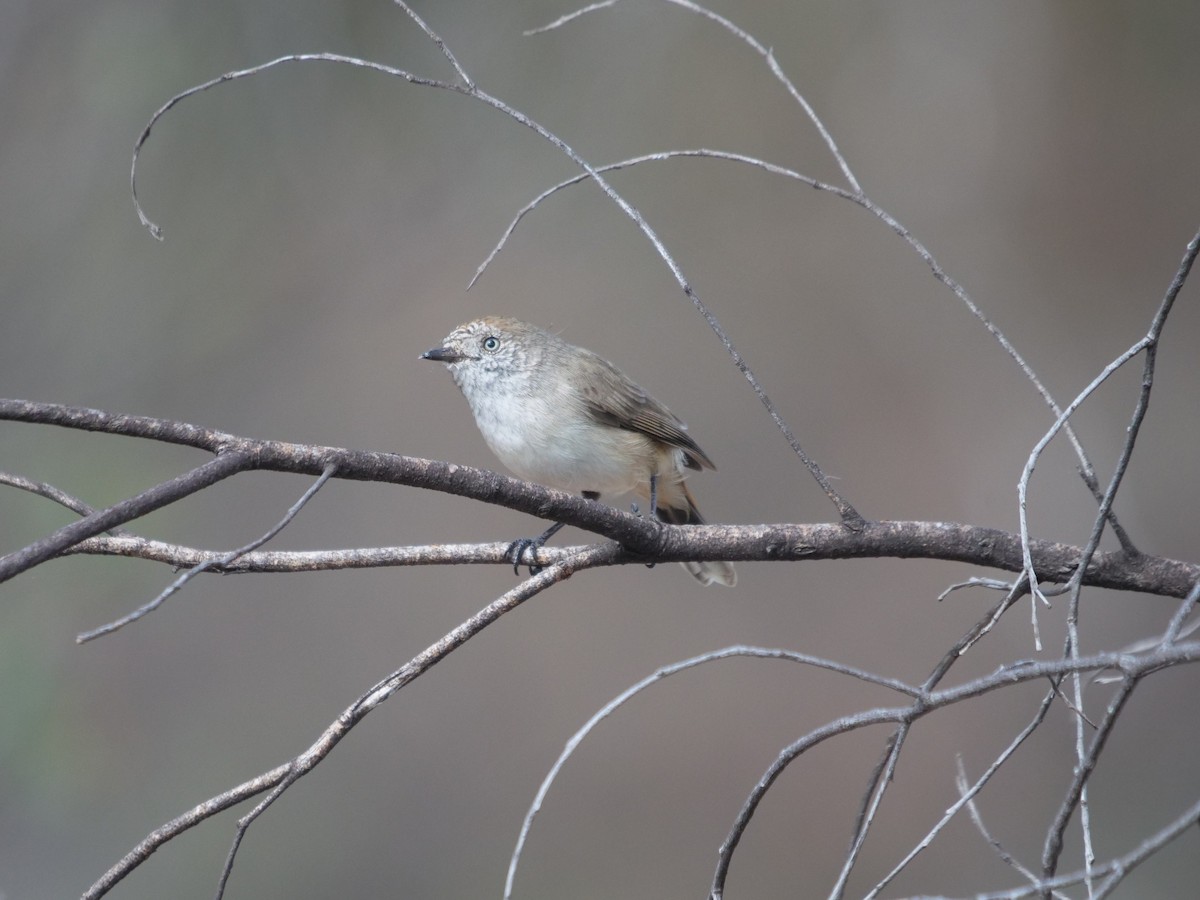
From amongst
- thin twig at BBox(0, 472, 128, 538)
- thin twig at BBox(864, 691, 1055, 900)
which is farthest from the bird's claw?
thin twig at BBox(864, 691, 1055, 900)

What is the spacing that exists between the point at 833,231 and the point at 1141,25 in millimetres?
2078

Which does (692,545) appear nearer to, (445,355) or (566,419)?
(566,419)

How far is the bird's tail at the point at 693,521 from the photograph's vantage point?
3980 millimetres

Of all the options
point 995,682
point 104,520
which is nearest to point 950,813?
point 995,682

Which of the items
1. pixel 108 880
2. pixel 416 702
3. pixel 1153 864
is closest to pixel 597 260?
pixel 416 702

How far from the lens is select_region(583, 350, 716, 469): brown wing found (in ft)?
12.8

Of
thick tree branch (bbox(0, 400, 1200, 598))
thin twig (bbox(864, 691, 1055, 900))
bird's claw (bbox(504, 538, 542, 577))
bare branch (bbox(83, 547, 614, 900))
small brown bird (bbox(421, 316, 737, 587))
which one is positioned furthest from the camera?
small brown bird (bbox(421, 316, 737, 587))

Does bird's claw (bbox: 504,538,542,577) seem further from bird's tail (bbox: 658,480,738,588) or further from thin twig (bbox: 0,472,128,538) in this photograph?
bird's tail (bbox: 658,480,738,588)

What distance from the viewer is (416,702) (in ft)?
20.8

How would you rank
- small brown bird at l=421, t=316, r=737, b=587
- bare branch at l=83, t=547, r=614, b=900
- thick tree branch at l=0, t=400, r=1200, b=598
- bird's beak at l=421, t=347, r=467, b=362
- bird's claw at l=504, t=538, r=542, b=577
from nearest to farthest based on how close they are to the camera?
bare branch at l=83, t=547, r=614, b=900, thick tree branch at l=0, t=400, r=1200, b=598, bird's claw at l=504, t=538, r=542, b=577, small brown bird at l=421, t=316, r=737, b=587, bird's beak at l=421, t=347, r=467, b=362

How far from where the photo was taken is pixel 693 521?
4340 millimetres

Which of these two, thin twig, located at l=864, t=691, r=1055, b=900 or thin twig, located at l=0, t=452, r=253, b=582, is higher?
thin twig, located at l=0, t=452, r=253, b=582

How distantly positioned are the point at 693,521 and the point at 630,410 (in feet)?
2.05

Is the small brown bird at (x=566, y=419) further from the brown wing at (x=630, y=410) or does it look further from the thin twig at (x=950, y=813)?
the thin twig at (x=950, y=813)
